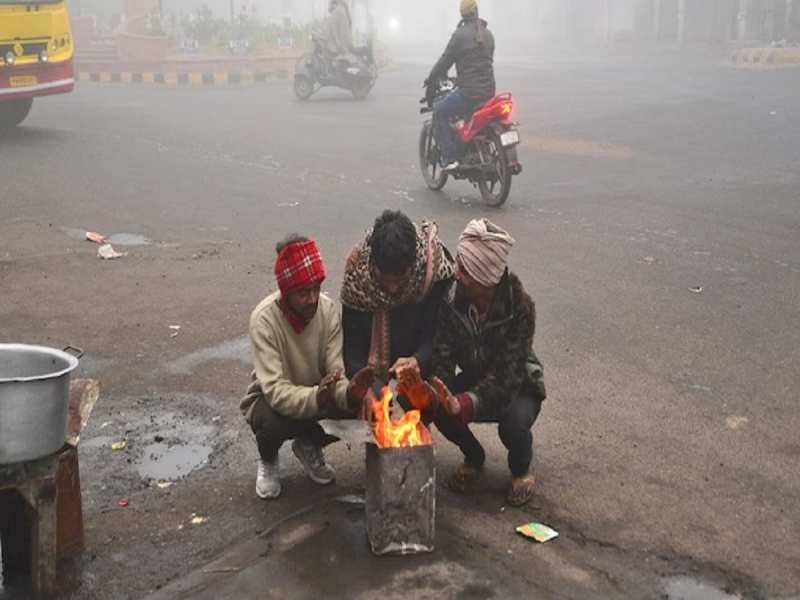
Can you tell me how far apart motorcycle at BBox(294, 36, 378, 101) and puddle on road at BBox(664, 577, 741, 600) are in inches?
725

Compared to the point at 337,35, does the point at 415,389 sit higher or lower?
lower

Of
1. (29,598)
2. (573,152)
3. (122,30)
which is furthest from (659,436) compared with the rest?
(122,30)

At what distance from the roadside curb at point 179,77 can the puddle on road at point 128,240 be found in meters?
17.4

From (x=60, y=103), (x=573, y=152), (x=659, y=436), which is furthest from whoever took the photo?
(x=60, y=103)

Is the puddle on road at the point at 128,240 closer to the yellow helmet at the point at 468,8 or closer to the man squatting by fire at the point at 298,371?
the yellow helmet at the point at 468,8

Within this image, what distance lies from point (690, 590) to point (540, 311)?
11.7 feet

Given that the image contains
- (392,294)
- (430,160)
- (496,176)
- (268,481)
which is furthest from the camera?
(430,160)

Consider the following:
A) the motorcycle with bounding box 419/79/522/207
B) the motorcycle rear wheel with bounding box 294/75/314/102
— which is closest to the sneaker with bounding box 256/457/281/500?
the motorcycle with bounding box 419/79/522/207

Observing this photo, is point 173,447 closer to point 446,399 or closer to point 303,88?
point 446,399

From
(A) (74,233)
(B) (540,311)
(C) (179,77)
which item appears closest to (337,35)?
(C) (179,77)

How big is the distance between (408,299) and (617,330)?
9.33ft

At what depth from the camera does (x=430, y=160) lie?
1180 centimetres

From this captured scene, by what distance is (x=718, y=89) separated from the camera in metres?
22.7

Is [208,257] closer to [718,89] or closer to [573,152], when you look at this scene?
[573,152]
